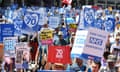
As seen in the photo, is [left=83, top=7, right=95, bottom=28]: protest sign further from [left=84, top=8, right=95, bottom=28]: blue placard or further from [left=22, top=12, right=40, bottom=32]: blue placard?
[left=22, top=12, right=40, bottom=32]: blue placard

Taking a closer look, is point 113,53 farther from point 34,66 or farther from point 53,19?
point 53,19

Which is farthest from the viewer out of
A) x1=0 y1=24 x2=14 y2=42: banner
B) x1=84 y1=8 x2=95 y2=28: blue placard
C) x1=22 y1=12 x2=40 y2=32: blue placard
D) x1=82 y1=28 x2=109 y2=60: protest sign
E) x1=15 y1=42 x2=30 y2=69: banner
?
x1=84 y1=8 x2=95 y2=28: blue placard

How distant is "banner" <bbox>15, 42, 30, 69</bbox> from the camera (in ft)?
29.5

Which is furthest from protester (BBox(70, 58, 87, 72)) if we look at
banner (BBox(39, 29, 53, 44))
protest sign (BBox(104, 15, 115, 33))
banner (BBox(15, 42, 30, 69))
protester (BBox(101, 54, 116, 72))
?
protest sign (BBox(104, 15, 115, 33))

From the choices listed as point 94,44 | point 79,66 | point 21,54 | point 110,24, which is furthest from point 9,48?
point 110,24

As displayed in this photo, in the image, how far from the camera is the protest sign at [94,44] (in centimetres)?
754

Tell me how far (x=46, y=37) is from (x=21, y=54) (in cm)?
150

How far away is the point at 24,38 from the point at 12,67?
1.51m

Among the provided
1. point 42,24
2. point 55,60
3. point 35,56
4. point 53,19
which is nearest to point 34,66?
point 35,56

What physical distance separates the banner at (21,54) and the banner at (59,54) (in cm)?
67

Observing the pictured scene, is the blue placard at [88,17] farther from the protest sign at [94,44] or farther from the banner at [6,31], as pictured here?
the protest sign at [94,44]

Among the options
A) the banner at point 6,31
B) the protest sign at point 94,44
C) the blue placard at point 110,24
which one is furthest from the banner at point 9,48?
the blue placard at point 110,24

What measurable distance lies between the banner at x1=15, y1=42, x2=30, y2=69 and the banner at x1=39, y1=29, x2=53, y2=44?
1254mm

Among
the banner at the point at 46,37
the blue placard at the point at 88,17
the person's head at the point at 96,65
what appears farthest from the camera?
the blue placard at the point at 88,17
